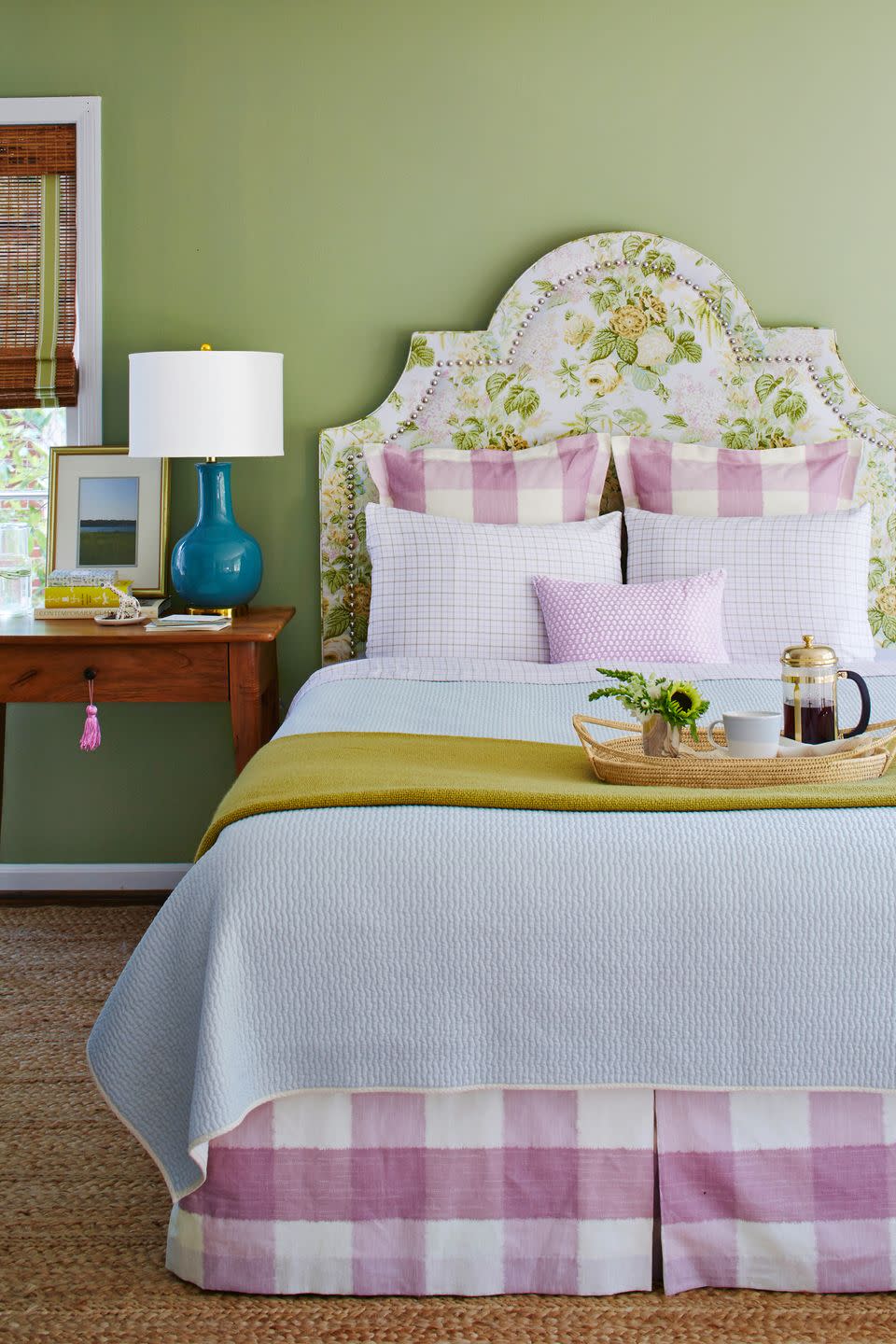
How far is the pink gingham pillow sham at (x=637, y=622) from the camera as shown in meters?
2.85

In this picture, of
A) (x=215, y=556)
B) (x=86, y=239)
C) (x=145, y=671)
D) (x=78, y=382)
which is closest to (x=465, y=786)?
(x=145, y=671)

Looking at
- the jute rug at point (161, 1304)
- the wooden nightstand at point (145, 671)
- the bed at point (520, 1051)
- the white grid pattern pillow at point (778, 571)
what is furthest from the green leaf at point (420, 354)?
the jute rug at point (161, 1304)

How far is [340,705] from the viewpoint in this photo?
244 cm

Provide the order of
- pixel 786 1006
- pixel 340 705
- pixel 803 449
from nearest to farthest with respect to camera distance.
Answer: pixel 786 1006, pixel 340 705, pixel 803 449

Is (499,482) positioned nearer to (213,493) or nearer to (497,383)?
(497,383)

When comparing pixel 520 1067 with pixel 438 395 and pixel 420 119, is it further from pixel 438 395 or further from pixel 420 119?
pixel 420 119

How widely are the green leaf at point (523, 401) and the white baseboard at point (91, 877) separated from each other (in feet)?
5.10

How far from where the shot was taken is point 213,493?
325 centimetres

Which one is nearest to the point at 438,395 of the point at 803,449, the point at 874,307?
the point at 803,449

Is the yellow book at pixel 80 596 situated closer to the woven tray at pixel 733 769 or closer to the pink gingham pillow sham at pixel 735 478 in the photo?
the pink gingham pillow sham at pixel 735 478

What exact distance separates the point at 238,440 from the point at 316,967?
183cm

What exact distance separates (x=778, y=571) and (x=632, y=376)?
0.73 m

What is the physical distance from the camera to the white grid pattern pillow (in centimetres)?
301

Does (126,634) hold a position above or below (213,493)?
below
